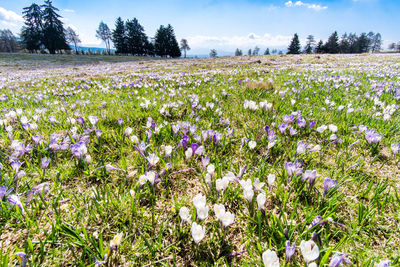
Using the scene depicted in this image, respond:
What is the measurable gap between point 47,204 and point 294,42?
92275mm

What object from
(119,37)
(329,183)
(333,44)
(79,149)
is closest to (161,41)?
(119,37)

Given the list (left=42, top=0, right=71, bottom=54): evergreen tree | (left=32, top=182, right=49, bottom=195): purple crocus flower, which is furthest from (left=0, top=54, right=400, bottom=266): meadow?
(left=42, top=0, right=71, bottom=54): evergreen tree

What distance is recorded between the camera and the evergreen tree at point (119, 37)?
73.4m

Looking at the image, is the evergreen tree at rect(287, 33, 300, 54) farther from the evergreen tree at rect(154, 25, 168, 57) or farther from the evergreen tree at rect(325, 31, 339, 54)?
the evergreen tree at rect(154, 25, 168, 57)

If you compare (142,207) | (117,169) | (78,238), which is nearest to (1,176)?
(117,169)

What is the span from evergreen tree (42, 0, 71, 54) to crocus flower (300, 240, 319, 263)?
8375 centimetres

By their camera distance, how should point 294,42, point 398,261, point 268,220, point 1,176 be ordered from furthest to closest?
point 294,42, point 1,176, point 268,220, point 398,261

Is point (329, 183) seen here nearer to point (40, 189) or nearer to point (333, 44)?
point (40, 189)

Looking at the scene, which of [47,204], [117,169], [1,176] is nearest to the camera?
[47,204]

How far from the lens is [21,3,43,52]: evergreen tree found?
6212 centimetres

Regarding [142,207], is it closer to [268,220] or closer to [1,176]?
[268,220]

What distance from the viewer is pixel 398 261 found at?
121cm

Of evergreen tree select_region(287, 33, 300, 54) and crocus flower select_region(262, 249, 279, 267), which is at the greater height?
evergreen tree select_region(287, 33, 300, 54)

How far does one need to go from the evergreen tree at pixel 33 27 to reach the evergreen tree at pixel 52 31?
1933 mm
